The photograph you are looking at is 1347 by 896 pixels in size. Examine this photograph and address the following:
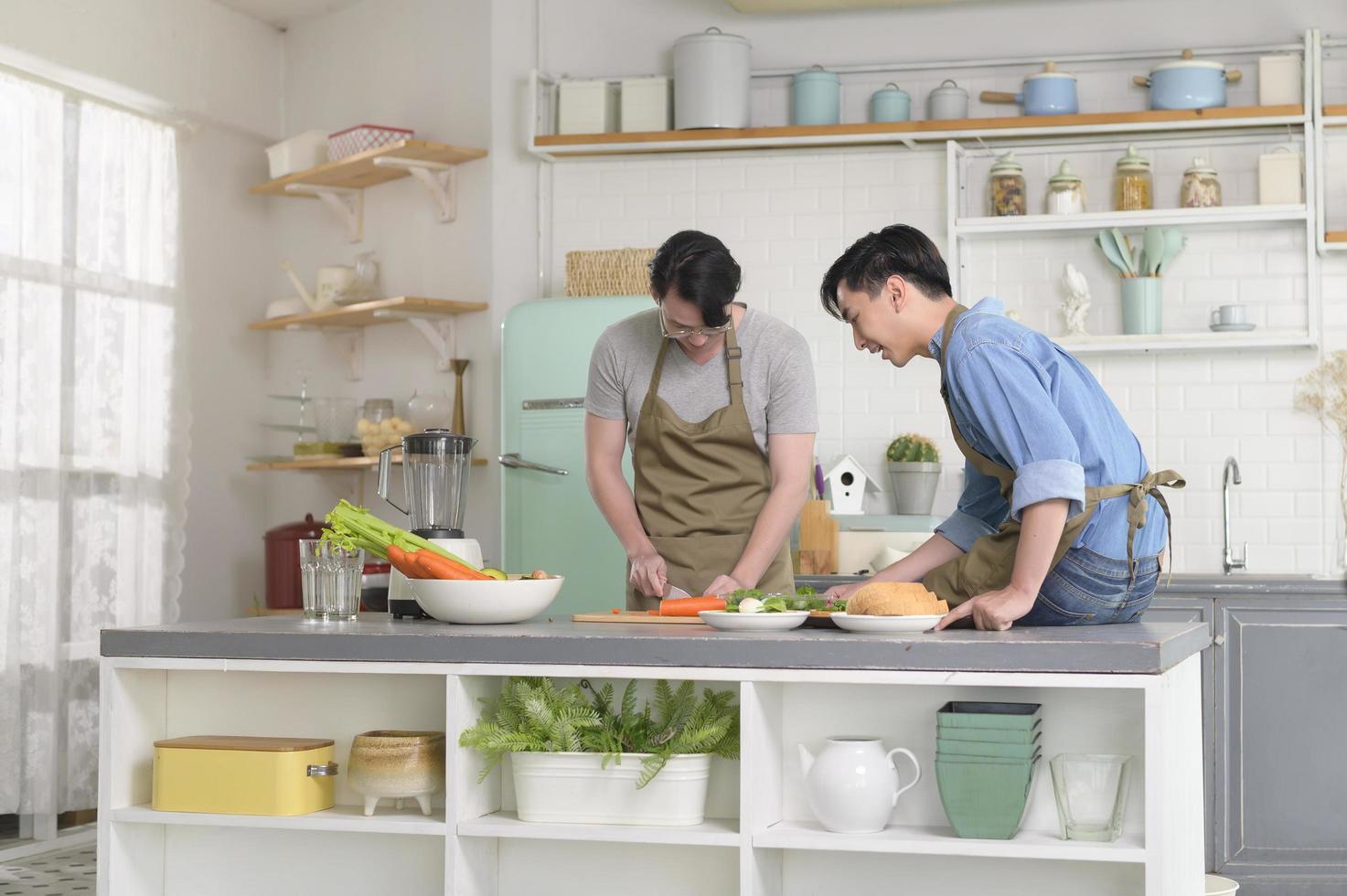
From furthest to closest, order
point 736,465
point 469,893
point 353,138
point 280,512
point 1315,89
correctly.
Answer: point 280,512 < point 353,138 < point 1315,89 < point 736,465 < point 469,893

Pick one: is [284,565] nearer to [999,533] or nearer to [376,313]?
[376,313]

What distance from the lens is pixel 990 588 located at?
2.74 meters

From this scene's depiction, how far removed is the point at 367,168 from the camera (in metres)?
5.84

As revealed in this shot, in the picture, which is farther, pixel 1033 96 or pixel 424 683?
pixel 1033 96

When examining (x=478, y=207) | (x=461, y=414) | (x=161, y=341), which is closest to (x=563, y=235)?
(x=478, y=207)

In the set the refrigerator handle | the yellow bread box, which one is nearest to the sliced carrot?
the yellow bread box

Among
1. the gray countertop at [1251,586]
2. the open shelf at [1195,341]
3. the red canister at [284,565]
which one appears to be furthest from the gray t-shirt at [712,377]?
the red canister at [284,565]

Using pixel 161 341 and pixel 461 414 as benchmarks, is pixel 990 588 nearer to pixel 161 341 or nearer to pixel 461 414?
pixel 461 414

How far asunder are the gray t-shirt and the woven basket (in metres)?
1.88

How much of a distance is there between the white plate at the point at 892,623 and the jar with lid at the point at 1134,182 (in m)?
3.28

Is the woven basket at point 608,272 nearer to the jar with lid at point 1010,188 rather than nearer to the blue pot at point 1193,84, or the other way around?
the jar with lid at point 1010,188

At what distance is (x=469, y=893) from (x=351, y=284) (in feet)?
12.3

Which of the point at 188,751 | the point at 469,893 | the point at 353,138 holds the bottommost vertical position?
the point at 469,893

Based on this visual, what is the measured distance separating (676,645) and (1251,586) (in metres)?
2.87
